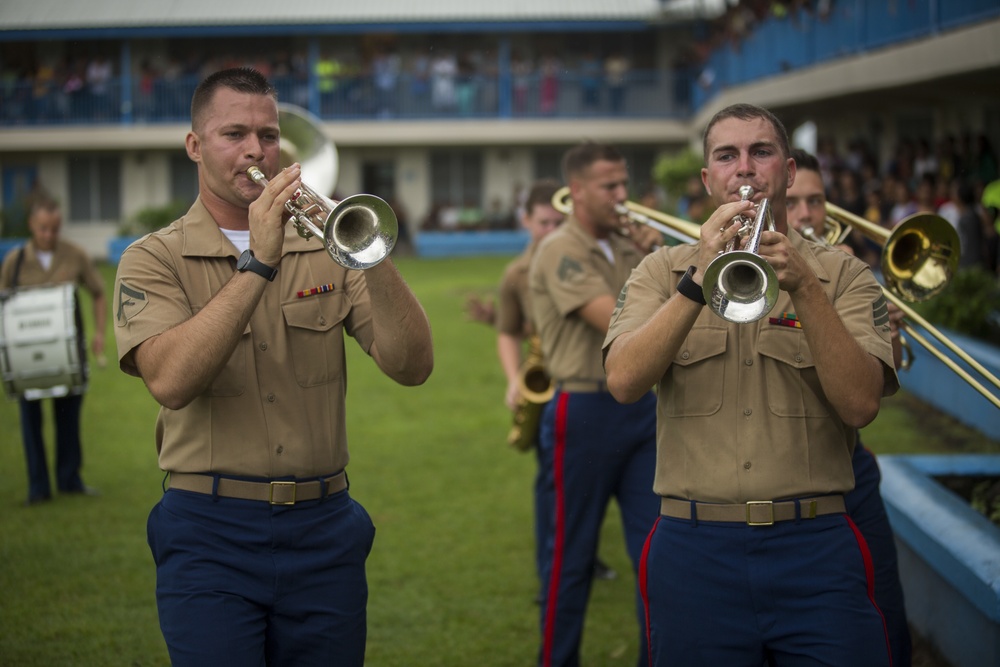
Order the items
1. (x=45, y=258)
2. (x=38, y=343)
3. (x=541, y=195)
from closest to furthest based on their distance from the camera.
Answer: (x=541, y=195)
(x=38, y=343)
(x=45, y=258)

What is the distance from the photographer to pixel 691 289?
3.14 meters

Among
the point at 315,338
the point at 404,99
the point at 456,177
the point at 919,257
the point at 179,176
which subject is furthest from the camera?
the point at 456,177

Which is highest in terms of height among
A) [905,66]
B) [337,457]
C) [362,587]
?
[905,66]

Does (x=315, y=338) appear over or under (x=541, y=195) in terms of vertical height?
under

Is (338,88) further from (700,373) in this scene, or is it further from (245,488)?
(700,373)

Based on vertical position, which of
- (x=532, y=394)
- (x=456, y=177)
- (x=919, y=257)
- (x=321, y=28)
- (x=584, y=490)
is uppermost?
(x=321, y=28)

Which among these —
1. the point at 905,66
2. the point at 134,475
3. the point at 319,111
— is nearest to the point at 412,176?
the point at 319,111

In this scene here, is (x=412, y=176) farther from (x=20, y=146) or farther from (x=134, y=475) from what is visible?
(x=134, y=475)

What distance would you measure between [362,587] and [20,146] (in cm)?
3424

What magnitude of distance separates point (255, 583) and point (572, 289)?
2.42 meters

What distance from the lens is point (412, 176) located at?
35719 mm

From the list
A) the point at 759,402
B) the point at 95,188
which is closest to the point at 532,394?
the point at 759,402

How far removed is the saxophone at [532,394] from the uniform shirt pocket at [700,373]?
3.35m

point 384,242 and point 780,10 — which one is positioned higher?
point 780,10
